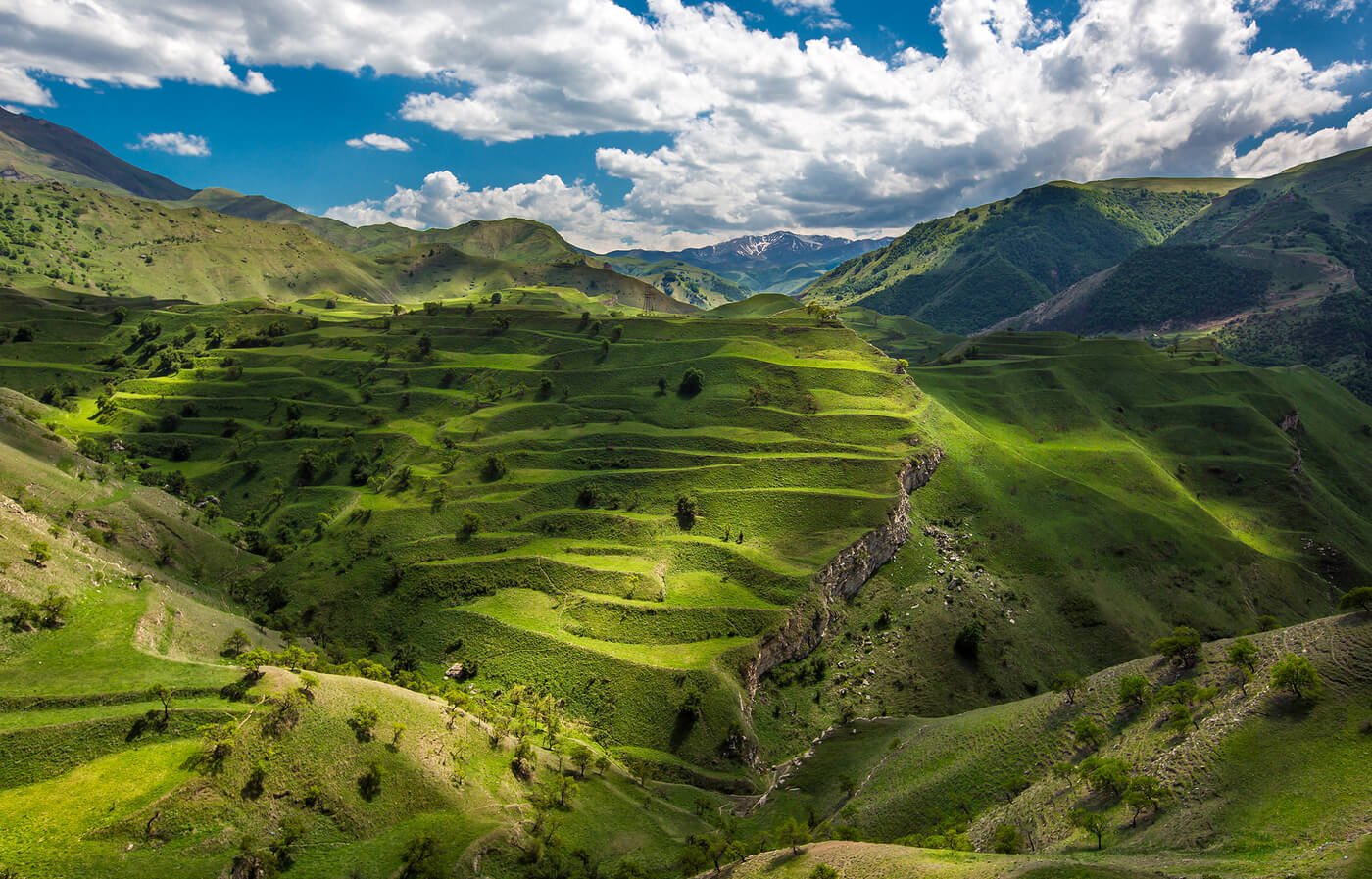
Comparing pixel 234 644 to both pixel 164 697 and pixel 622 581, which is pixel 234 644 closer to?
pixel 164 697

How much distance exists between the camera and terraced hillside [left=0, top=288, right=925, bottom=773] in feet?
262

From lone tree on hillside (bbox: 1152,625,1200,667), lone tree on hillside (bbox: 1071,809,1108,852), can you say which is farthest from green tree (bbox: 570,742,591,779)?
lone tree on hillside (bbox: 1152,625,1200,667)

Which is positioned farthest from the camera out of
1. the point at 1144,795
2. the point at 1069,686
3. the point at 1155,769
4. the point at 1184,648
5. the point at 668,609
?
the point at 668,609

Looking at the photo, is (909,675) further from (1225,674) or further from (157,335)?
(157,335)

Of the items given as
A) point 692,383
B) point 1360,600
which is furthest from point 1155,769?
point 692,383

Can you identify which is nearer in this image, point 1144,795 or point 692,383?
point 1144,795

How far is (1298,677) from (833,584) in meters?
49.8

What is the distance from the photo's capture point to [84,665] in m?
54.5

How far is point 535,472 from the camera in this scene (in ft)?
372

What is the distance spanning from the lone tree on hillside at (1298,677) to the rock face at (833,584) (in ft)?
152

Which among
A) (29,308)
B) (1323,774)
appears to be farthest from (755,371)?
(29,308)

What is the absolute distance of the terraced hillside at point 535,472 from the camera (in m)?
79.8

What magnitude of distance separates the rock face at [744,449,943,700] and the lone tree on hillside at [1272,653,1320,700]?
46442 millimetres

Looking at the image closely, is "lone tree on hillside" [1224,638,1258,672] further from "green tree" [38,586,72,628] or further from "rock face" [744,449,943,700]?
"green tree" [38,586,72,628]
